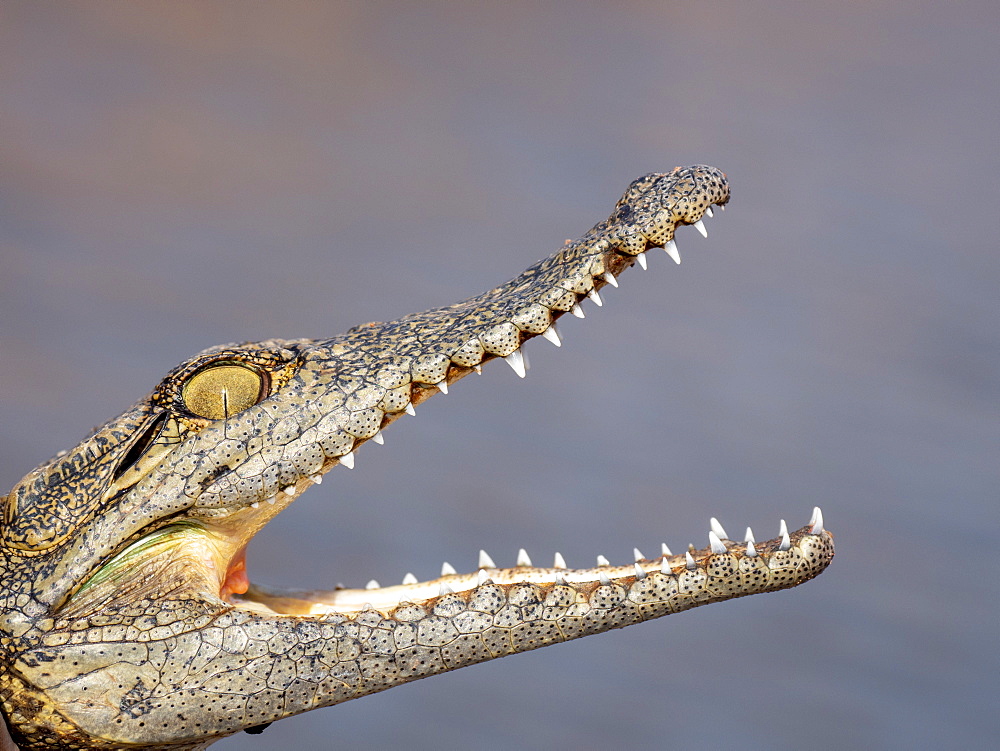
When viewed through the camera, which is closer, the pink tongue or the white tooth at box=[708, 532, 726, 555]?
the white tooth at box=[708, 532, 726, 555]

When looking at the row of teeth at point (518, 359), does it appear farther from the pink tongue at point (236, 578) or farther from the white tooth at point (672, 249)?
the pink tongue at point (236, 578)

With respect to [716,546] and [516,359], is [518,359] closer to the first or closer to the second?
[516,359]

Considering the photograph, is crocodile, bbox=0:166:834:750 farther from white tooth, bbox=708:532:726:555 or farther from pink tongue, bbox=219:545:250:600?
pink tongue, bbox=219:545:250:600

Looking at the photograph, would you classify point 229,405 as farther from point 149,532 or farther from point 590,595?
point 590,595

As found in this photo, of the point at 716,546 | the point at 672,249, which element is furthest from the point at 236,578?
the point at 672,249

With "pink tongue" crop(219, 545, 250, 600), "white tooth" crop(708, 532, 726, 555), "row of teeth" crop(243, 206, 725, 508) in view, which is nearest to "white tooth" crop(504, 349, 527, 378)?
"row of teeth" crop(243, 206, 725, 508)

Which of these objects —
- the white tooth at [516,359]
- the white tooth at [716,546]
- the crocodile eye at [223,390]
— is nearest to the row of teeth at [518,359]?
the white tooth at [516,359]
